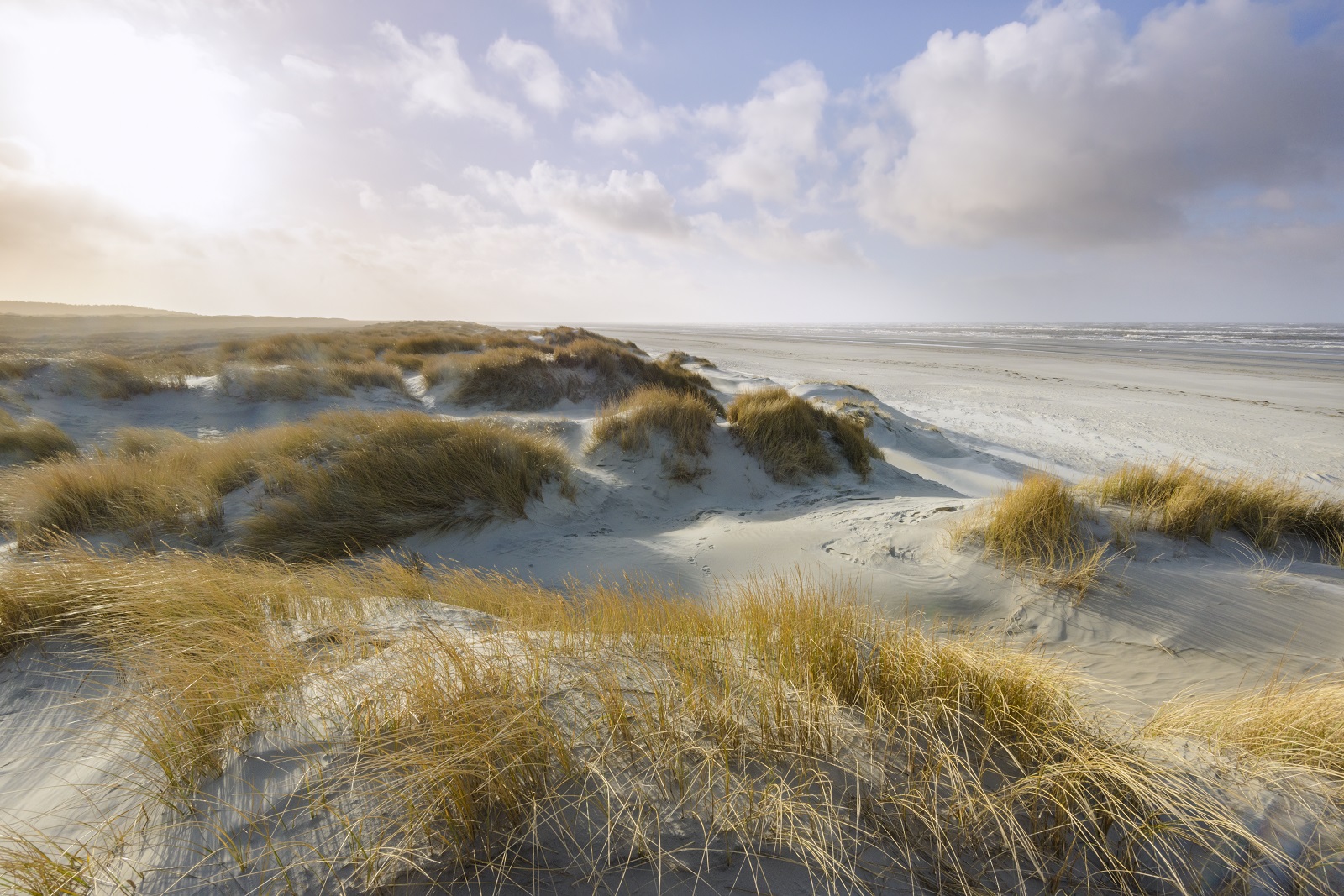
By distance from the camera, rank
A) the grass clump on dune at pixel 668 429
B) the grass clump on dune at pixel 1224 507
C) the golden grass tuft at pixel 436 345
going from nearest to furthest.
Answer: the grass clump on dune at pixel 1224 507 < the grass clump on dune at pixel 668 429 < the golden grass tuft at pixel 436 345

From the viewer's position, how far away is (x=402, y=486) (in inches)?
217

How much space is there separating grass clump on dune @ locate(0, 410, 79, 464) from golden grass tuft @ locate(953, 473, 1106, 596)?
10.7 meters

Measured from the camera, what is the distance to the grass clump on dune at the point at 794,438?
285 inches

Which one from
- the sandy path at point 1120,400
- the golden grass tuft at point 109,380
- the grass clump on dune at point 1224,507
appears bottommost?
the sandy path at point 1120,400

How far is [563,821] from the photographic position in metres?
1.38

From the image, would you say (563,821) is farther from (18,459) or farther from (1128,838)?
(18,459)

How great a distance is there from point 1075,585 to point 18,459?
39.0 ft

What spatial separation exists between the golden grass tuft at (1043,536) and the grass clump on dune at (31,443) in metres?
10.7

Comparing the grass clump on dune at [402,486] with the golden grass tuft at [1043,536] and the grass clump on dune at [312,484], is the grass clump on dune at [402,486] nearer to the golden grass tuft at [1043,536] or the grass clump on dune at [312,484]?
the grass clump on dune at [312,484]

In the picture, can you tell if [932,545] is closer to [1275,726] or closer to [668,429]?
[1275,726]

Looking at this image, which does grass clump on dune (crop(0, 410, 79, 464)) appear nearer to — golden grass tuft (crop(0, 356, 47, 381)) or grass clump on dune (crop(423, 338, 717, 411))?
grass clump on dune (crop(423, 338, 717, 411))

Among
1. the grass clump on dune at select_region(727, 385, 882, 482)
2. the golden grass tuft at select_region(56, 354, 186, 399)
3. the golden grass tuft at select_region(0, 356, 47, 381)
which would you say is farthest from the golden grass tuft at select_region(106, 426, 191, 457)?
the grass clump on dune at select_region(727, 385, 882, 482)

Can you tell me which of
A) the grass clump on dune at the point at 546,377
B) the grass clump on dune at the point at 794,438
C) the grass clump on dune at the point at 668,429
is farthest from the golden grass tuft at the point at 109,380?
the grass clump on dune at the point at 794,438

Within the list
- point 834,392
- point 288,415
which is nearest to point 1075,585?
point 834,392
